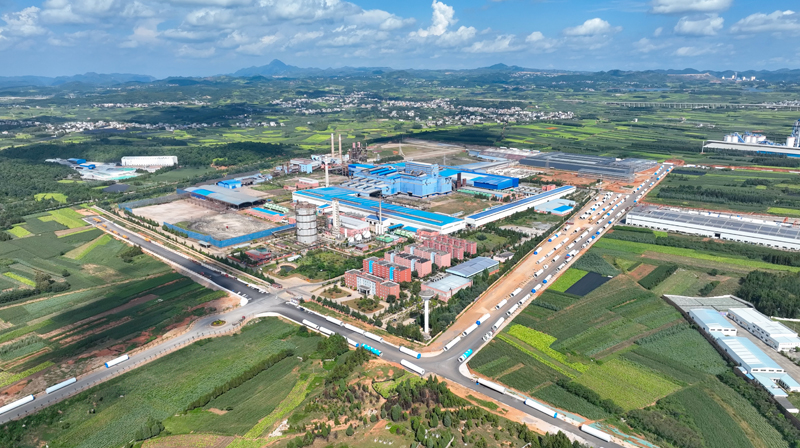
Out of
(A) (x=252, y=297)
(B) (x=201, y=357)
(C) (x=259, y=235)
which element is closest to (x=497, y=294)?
(A) (x=252, y=297)

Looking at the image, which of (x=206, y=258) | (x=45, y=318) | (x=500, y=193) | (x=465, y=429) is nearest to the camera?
(x=465, y=429)

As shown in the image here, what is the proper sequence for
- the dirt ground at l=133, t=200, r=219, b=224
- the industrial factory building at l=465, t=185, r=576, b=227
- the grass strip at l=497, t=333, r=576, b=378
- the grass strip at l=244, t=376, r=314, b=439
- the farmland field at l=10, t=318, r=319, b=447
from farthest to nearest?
the dirt ground at l=133, t=200, r=219, b=224 → the industrial factory building at l=465, t=185, r=576, b=227 → the grass strip at l=497, t=333, r=576, b=378 → the farmland field at l=10, t=318, r=319, b=447 → the grass strip at l=244, t=376, r=314, b=439

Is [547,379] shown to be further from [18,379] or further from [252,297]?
[18,379]

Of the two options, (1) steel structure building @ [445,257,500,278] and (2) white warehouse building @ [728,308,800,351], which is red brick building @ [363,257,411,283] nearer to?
(1) steel structure building @ [445,257,500,278]

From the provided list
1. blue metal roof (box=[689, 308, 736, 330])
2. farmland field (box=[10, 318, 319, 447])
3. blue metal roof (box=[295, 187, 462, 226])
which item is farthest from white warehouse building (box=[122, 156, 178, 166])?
blue metal roof (box=[689, 308, 736, 330])

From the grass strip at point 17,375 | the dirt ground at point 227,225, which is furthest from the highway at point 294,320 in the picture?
the dirt ground at point 227,225
